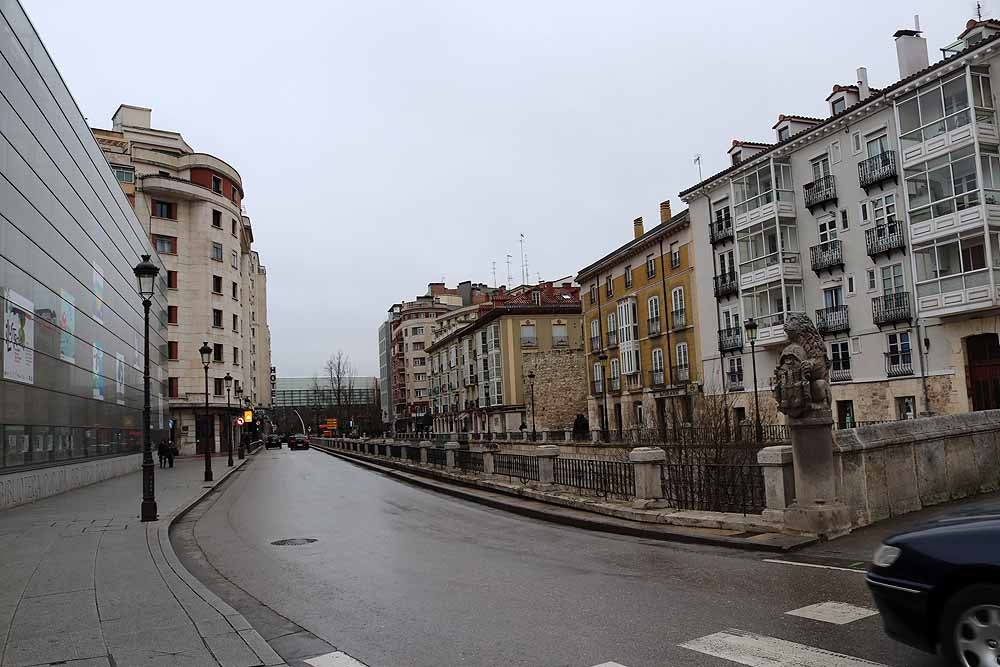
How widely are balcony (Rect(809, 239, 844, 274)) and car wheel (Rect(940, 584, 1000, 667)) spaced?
113ft

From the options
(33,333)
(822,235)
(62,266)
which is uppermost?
(822,235)

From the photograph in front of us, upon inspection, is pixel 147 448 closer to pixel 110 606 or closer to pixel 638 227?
pixel 110 606

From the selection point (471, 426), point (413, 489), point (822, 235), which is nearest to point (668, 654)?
point (413, 489)

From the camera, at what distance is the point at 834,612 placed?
606 cm

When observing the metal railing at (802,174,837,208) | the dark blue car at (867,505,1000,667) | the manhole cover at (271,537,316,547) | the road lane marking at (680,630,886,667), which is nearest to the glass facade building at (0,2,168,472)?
the manhole cover at (271,537,316,547)

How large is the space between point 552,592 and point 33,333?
62.9 feet

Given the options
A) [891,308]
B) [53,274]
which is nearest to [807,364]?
[53,274]

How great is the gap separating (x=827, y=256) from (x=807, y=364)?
2895 centimetres

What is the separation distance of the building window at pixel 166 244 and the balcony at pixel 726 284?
141ft

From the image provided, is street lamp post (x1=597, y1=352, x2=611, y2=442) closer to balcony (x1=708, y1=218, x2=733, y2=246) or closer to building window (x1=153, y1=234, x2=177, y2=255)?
balcony (x1=708, y1=218, x2=733, y2=246)

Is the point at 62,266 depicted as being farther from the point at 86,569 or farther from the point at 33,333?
the point at 86,569

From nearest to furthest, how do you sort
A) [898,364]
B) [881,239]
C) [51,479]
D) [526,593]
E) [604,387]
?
[526,593]
[51,479]
[898,364]
[881,239]
[604,387]

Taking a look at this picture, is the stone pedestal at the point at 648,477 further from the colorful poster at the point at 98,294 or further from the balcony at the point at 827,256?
the balcony at the point at 827,256

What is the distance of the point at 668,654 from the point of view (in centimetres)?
518
